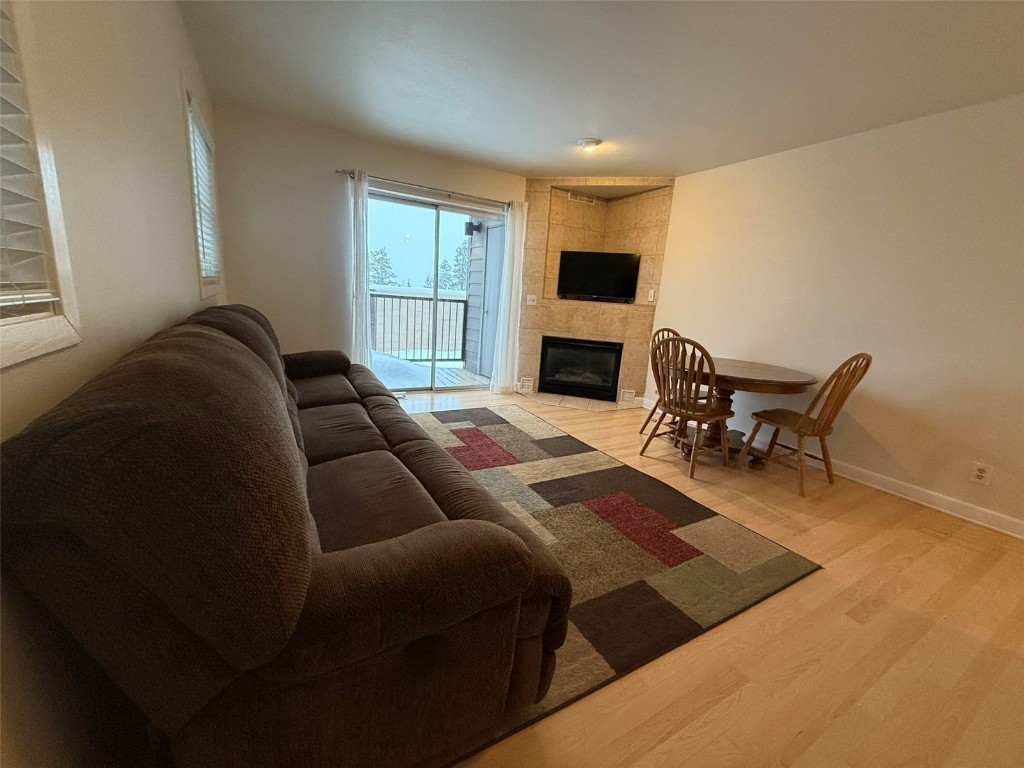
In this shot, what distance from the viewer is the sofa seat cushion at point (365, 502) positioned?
1083mm

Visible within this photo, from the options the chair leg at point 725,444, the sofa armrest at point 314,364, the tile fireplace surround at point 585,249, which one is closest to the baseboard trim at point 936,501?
the chair leg at point 725,444

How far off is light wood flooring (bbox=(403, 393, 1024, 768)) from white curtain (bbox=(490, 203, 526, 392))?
3.00 meters

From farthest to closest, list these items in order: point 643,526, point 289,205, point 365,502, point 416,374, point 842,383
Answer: point 416,374
point 289,205
point 842,383
point 643,526
point 365,502

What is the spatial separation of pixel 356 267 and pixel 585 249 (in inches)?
103

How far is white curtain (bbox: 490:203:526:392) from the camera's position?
4266 millimetres

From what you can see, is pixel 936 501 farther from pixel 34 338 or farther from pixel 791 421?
pixel 34 338

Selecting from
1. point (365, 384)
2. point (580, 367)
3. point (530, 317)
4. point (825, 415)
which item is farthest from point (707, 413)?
point (530, 317)

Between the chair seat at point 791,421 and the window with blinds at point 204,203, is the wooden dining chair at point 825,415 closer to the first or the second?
the chair seat at point 791,421

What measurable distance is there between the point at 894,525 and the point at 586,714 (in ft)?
7.46

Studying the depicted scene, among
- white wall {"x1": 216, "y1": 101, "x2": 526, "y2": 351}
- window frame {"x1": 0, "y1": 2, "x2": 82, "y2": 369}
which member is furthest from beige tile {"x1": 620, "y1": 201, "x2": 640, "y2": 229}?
window frame {"x1": 0, "y1": 2, "x2": 82, "y2": 369}

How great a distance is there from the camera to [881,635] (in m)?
1.45

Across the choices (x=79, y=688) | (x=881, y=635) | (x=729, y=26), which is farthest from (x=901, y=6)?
(x=79, y=688)

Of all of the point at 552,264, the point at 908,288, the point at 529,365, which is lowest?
the point at 529,365

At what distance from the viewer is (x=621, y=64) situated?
2078 mm
